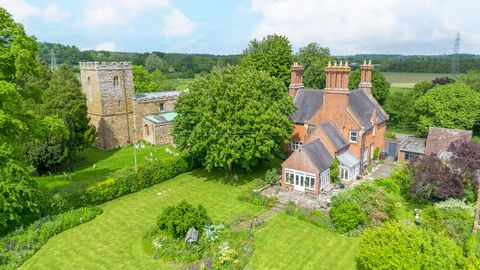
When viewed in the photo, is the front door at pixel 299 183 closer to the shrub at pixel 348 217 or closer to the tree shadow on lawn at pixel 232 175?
the tree shadow on lawn at pixel 232 175

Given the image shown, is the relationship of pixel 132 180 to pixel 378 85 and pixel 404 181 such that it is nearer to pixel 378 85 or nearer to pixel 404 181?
pixel 404 181

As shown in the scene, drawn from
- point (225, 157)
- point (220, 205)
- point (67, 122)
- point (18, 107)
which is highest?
point (18, 107)

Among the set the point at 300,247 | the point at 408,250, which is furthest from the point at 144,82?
the point at 408,250

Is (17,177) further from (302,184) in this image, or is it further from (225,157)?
(302,184)

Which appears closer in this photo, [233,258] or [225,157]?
[233,258]

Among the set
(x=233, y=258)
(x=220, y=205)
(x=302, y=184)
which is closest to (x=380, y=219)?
(x=302, y=184)

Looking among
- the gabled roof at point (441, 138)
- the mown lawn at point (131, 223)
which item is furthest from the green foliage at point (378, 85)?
the mown lawn at point (131, 223)
